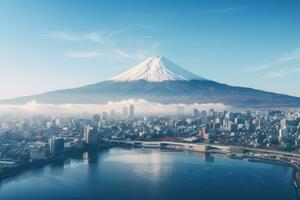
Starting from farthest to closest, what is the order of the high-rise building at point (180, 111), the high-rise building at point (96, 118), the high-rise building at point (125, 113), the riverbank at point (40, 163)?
the high-rise building at point (180, 111) < the high-rise building at point (125, 113) < the high-rise building at point (96, 118) < the riverbank at point (40, 163)

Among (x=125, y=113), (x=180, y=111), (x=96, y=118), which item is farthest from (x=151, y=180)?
(x=180, y=111)

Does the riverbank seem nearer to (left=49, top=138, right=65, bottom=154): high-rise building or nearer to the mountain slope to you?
(left=49, top=138, right=65, bottom=154): high-rise building

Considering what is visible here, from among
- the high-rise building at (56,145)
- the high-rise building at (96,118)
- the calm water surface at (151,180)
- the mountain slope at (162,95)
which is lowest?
the calm water surface at (151,180)

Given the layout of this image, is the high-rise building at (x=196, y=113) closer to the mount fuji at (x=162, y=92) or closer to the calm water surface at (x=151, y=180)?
the mount fuji at (x=162, y=92)

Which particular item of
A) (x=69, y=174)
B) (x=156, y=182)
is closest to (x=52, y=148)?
(x=69, y=174)

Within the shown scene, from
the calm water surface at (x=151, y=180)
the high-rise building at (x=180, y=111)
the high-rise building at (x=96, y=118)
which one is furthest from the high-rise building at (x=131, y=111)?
the calm water surface at (x=151, y=180)

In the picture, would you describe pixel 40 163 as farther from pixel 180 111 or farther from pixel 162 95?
pixel 162 95

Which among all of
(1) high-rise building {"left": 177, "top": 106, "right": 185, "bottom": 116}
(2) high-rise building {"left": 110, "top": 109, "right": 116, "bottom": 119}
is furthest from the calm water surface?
(1) high-rise building {"left": 177, "top": 106, "right": 185, "bottom": 116}
